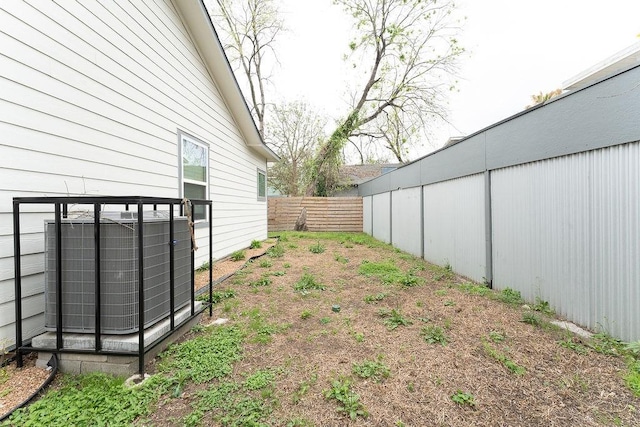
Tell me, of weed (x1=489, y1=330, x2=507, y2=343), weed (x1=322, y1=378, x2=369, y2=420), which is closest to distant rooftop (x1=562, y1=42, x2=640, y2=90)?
weed (x1=489, y1=330, x2=507, y2=343)

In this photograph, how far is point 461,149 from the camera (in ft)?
18.0

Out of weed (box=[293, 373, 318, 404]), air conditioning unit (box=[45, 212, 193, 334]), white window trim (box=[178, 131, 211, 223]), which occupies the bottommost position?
weed (box=[293, 373, 318, 404])

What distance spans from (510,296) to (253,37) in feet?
58.9

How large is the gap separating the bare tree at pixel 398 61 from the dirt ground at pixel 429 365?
1205 centimetres

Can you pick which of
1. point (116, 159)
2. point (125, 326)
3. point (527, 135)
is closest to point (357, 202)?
point (527, 135)

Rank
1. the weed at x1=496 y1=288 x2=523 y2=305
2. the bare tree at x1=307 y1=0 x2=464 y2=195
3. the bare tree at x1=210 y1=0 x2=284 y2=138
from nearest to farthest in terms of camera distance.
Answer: the weed at x1=496 y1=288 x2=523 y2=305 < the bare tree at x1=307 y1=0 x2=464 y2=195 < the bare tree at x1=210 y1=0 x2=284 y2=138

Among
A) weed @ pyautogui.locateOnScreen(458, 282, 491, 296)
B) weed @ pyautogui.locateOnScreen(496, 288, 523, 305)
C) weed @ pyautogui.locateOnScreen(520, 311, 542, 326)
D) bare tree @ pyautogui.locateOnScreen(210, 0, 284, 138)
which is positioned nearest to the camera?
weed @ pyautogui.locateOnScreen(520, 311, 542, 326)

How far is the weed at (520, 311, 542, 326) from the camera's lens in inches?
121

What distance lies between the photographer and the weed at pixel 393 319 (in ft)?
10.4

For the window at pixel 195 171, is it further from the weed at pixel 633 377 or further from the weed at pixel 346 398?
the weed at pixel 633 377

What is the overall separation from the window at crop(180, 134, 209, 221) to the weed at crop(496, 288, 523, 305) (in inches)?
196

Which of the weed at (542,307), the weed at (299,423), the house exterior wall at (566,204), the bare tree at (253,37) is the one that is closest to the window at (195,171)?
the weed at (299,423)

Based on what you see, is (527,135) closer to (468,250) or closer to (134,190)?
(468,250)

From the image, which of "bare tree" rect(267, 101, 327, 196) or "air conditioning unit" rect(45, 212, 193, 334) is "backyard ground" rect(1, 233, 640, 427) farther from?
"bare tree" rect(267, 101, 327, 196)
